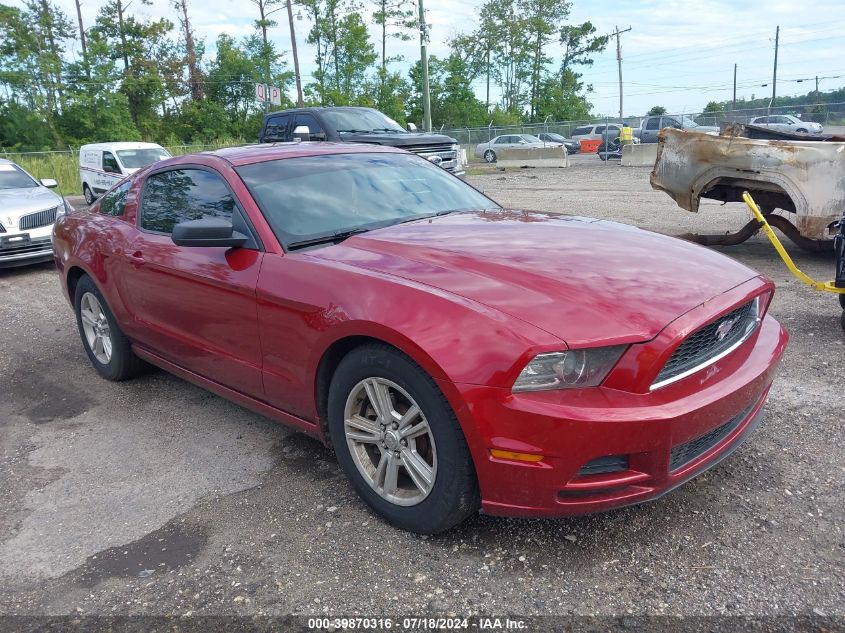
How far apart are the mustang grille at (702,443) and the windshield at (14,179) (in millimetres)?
10906

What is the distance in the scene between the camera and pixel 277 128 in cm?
1432

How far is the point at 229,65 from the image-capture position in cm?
4944

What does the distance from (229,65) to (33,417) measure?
50.2m

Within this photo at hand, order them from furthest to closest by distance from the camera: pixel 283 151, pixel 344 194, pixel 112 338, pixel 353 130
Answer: pixel 353 130 < pixel 112 338 < pixel 283 151 < pixel 344 194

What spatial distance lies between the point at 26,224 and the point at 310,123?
584 centimetres

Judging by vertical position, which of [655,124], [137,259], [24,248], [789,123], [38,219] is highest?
[655,124]

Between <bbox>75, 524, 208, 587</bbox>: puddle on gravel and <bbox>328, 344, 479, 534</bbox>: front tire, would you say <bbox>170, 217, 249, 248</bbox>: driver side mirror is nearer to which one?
<bbox>328, 344, 479, 534</bbox>: front tire

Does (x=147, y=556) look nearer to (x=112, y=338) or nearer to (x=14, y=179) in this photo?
(x=112, y=338)

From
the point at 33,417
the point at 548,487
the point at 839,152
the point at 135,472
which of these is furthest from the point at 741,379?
the point at 839,152

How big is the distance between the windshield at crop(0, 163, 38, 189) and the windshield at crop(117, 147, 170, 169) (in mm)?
5418

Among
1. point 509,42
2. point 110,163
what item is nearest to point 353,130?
point 110,163

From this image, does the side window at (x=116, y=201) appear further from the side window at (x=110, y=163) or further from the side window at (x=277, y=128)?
the side window at (x=110, y=163)

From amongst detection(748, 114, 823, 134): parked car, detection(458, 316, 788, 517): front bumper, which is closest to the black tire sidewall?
detection(458, 316, 788, 517): front bumper

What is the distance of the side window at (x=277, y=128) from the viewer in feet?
46.3
